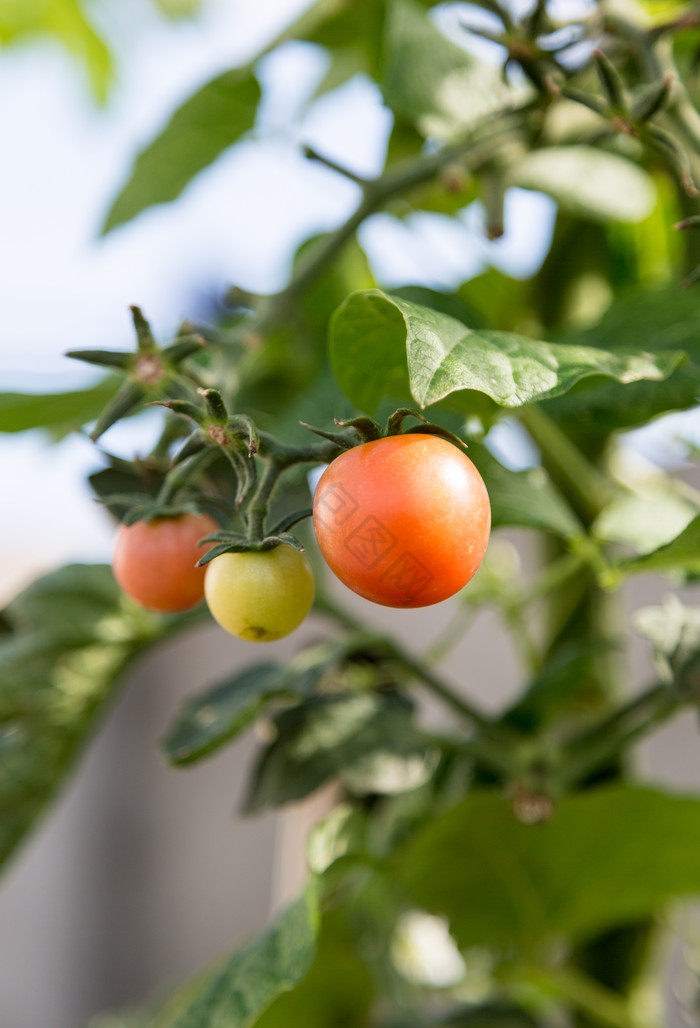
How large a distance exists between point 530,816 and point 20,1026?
4.89 feet

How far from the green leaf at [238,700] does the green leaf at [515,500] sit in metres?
0.12

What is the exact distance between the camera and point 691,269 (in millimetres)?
441

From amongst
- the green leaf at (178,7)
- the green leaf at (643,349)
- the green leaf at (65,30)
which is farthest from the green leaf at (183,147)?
the green leaf at (178,7)

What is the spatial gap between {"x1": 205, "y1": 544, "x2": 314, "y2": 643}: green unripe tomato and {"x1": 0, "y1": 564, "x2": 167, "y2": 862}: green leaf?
216 millimetres

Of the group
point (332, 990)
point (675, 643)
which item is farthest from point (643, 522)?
point (332, 990)

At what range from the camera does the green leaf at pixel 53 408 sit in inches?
15.0

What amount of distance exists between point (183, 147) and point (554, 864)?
0.45m

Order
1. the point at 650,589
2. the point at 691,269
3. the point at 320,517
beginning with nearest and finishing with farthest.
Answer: the point at 320,517, the point at 691,269, the point at 650,589

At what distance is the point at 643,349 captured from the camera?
29 centimetres

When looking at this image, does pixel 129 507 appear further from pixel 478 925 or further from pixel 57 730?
pixel 478 925

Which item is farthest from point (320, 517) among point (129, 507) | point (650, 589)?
point (650, 589)

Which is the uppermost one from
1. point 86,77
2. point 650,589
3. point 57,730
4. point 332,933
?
point 86,77

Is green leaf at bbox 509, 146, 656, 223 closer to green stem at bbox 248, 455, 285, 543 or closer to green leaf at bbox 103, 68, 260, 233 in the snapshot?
green leaf at bbox 103, 68, 260, 233

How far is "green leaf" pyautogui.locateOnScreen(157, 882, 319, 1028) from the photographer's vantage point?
→ 30 centimetres
